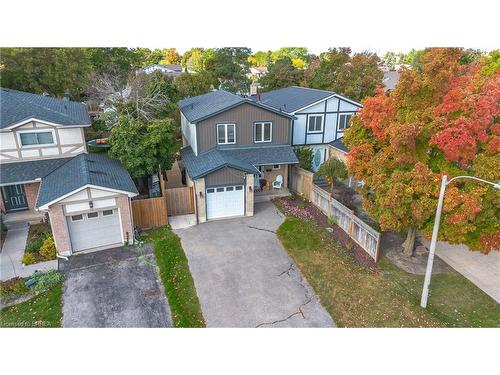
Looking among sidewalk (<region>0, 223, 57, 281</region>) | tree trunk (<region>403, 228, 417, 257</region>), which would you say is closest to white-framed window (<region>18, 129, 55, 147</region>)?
sidewalk (<region>0, 223, 57, 281</region>)

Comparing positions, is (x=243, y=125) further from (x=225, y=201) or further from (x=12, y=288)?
(x=12, y=288)

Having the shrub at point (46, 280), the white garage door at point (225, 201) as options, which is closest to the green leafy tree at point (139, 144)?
the white garage door at point (225, 201)

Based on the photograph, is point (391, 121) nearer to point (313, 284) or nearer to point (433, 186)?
point (433, 186)

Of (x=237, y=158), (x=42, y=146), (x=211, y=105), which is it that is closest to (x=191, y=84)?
(x=211, y=105)

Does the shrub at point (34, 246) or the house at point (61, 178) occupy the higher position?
the house at point (61, 178)

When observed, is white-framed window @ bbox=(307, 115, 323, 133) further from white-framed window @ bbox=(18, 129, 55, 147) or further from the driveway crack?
white-framed window @ bbox=(18, 129, 55, 147)

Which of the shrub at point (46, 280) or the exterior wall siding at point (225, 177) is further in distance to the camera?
the exterior wall siding at point (225, 177)

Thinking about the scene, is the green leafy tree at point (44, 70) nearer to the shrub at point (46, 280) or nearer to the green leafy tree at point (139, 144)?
the green leafy tree at point (139, 144)
